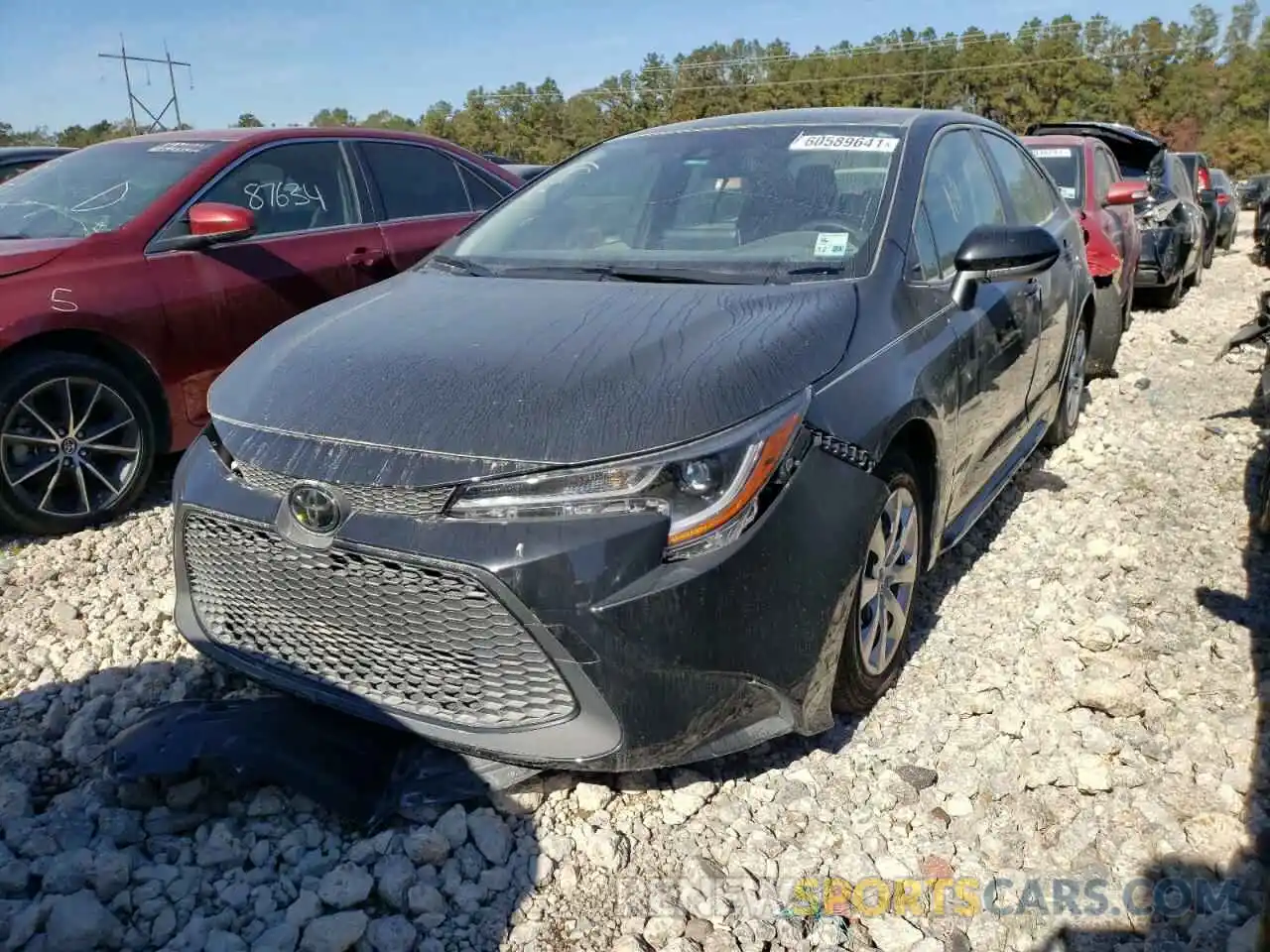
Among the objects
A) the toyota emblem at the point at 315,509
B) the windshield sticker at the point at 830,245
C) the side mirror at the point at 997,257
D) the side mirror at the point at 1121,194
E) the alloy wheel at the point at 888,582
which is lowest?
the side mirror at the point at 1121,194

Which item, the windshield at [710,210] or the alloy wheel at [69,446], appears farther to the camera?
the alloy wheel at [69,446]

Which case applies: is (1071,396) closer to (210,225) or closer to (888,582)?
(888,582)

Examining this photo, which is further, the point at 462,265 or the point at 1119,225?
the point at 1119,225

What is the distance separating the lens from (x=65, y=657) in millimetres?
3322

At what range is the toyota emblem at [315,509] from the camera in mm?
2250

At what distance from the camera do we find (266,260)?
4770mm

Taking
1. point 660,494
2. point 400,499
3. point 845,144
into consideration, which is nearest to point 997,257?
point 845,144

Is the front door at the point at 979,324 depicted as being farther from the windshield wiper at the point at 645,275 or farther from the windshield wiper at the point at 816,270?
the windshield wiper at the point at 645,275

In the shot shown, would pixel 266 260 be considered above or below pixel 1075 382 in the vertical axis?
above

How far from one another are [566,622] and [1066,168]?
269 inches

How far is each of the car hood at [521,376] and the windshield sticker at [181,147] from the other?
2.39 metres

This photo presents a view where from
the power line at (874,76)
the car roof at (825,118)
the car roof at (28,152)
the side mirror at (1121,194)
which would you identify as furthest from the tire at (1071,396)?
the power line at (874,76)

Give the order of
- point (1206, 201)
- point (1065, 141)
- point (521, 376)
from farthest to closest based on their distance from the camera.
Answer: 1. point (1206, 201)
2. point (1065, 141)
3. point (521, 376)

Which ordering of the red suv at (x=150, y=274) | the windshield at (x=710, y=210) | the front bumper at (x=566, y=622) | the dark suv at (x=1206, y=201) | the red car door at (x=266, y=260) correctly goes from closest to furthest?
the front bumper at (x=566, y=622), the windshield at (x=710, y=210), the red suv at (x=150, y=274), the red car door at (x=266, y=260), the dark suv at (x=1206, y=201)
